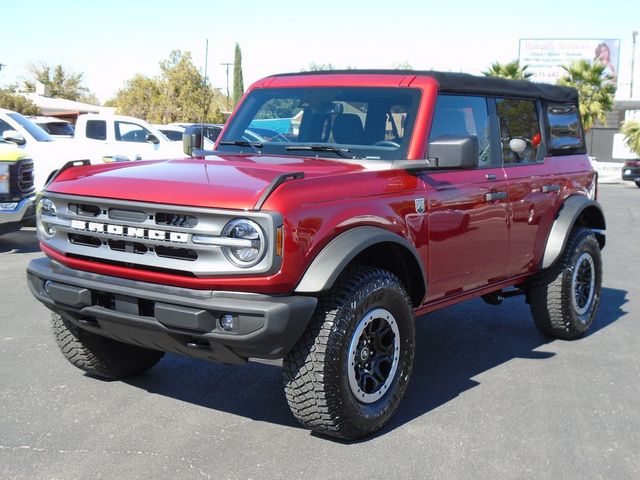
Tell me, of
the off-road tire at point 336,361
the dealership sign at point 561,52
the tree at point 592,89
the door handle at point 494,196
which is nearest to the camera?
the off-road tire at point 336,361

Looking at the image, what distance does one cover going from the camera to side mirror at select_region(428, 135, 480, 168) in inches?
177

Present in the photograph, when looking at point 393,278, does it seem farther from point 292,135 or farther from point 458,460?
point 292,135

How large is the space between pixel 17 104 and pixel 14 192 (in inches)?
1242

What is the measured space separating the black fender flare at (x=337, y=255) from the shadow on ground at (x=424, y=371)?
40.6 inches

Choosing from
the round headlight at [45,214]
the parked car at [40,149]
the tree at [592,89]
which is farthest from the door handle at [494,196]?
the tree at [592,89]

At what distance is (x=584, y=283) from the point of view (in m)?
6.58

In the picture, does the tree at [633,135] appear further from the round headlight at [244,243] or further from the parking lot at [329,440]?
the round headlight at [244,243]

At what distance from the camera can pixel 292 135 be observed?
17.1 feet

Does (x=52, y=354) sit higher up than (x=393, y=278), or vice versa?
(x=393, y=278)

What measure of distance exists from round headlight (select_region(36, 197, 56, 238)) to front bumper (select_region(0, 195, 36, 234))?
6170 mm

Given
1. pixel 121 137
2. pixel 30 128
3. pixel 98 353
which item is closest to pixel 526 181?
pixel 98 353

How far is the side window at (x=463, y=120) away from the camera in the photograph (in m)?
5.00

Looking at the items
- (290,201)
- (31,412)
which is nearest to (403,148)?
(290,201)

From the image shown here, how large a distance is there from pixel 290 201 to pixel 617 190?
1007 inches
